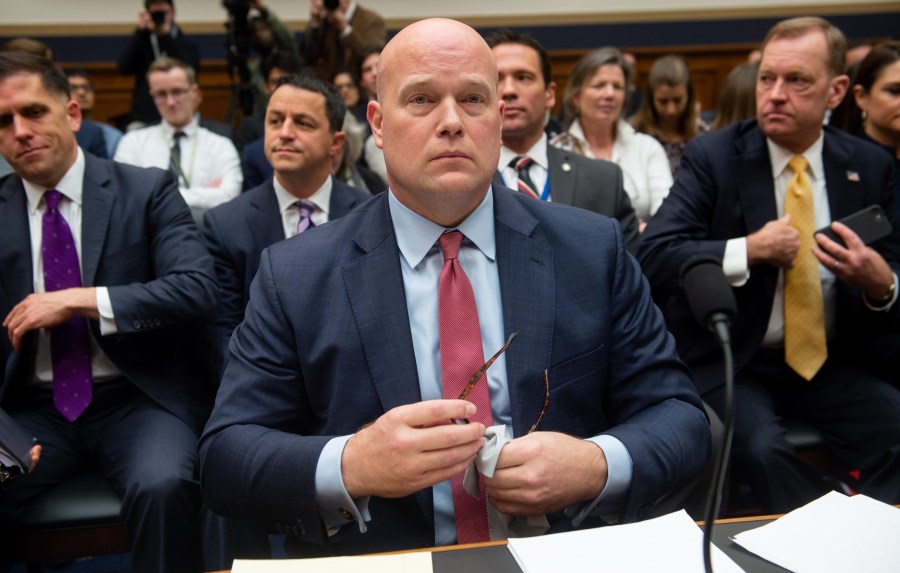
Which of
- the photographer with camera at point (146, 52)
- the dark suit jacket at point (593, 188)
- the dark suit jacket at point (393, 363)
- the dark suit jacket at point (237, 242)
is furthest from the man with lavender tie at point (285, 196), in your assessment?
the photographer with camera at point (146, 52)

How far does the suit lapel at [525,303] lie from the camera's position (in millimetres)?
1222

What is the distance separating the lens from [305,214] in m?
2.49

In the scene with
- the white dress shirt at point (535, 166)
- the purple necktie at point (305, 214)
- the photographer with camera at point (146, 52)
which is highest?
the photographer with camera at point (146, 52)

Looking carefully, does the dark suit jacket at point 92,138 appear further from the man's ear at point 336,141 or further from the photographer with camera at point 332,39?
the man's ear at point 336,141

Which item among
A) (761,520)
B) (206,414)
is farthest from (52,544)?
(761,520)

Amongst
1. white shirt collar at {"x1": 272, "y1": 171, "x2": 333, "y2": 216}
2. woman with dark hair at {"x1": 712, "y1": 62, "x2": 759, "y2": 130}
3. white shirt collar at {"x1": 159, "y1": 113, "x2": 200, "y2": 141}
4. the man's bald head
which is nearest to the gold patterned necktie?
the man's bald head

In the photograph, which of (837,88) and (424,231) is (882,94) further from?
(424,231)

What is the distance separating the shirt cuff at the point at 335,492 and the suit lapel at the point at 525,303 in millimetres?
297

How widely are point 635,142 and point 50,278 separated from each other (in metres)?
2.42

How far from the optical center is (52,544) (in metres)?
1.62

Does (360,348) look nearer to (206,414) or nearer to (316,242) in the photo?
(316,242)

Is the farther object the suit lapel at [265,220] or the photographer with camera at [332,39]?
the photographer with camera at [332,39]

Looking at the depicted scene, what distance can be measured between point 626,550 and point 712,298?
0.34m

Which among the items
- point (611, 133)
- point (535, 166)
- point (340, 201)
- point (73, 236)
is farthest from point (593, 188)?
point (73, 236)
